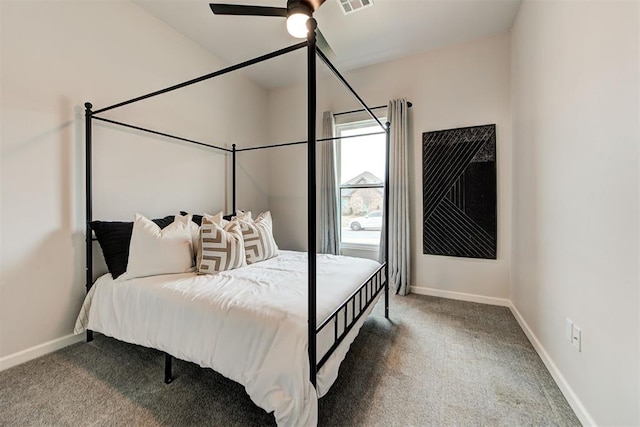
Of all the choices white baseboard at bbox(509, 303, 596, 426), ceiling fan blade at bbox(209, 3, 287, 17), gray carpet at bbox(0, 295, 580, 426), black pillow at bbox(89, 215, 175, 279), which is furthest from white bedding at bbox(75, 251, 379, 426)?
ceiling fan blade at bbox(209, 3, 287, 17)

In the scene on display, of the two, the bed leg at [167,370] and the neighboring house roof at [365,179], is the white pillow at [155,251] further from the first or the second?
the neighboring house roof at [365,179]

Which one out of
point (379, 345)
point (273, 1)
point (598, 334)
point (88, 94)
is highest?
point (273, 1)

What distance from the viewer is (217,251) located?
1977 millimetres

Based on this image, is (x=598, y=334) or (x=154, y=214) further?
(x=154, y=214)

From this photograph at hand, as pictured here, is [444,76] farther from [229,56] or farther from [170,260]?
[170,260]

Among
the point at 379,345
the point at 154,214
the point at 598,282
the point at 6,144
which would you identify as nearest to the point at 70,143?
the point at 6,144

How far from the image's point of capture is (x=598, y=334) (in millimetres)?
1221

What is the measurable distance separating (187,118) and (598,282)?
344 cm

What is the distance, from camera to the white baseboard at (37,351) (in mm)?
1701

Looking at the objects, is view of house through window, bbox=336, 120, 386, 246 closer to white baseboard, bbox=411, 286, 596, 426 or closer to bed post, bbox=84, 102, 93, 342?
white baseboard, bbox=411, 286, 596, 426

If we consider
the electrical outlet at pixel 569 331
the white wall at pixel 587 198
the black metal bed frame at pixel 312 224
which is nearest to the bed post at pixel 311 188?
the black metal bed frame at pixel 312 224

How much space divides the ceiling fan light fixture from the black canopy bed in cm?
38

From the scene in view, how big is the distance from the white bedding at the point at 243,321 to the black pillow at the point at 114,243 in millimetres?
108

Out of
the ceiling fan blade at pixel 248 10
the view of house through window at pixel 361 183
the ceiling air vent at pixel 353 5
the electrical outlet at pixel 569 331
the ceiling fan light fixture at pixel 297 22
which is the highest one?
the ceiling air vent at pixel 353 5
